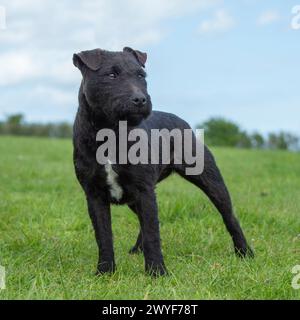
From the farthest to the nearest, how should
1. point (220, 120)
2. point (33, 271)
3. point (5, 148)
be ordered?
point (220, 120) < point (5, 148) < point (33, 271)

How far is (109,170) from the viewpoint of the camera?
5293mm

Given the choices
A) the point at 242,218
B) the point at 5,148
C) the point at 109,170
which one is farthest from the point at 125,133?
the point at 5,148

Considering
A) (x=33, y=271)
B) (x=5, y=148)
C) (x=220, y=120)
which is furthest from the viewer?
(x=220, y=120)

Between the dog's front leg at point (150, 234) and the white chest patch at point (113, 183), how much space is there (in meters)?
0.20

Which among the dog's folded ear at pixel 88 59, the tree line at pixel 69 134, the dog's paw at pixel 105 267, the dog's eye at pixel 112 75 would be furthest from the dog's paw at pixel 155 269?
the tree line at pixel 69 134

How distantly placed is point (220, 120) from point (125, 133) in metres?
55.2

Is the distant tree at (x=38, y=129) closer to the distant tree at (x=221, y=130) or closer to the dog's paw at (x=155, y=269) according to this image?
the distant tree at (x=221, y=130)

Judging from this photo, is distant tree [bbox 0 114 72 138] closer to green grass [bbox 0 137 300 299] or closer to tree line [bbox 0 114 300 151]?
tree line [bbox 0 114 300 151]

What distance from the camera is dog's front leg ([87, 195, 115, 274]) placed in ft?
18.2

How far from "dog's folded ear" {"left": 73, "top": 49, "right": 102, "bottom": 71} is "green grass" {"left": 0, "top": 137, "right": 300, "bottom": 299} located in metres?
1.73

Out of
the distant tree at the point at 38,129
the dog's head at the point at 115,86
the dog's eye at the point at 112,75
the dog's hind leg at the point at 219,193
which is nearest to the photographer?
the dog's head at the point at 115,86

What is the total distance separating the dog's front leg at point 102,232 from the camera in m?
5.55

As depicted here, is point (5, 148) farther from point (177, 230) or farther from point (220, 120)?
point (220, 120)
